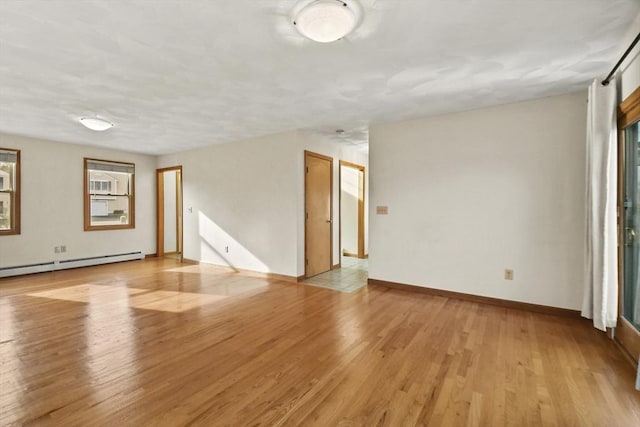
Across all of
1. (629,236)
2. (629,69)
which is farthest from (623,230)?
(629,69)

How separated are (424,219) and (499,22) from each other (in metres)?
2.53

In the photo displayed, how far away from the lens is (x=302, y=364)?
90.1 inches

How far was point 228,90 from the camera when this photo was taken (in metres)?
3.22

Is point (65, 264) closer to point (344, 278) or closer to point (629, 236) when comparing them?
point (344, 278)

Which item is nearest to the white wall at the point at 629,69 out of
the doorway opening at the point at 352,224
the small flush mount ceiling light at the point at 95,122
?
the doorway opening at the point at 352,224

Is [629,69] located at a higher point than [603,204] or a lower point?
higher

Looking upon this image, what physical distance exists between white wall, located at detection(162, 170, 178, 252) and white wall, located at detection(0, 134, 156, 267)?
1.00 m

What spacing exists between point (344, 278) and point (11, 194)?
5.76 m

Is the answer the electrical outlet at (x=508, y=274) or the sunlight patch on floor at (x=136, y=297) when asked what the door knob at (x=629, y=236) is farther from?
the sunlight patch on floor at (x=136, y=297)

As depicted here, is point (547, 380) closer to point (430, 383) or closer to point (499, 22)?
point (430, 383)

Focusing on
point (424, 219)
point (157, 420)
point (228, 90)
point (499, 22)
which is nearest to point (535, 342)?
point (424, 219)

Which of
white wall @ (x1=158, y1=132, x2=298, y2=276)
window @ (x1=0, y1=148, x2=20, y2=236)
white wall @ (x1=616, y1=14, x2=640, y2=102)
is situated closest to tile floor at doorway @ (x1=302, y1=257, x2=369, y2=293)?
white wall @ (x1=158, y1=132, x2=298, y2=276)

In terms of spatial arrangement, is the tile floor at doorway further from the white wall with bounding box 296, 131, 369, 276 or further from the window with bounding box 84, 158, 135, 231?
the window with bounding box 84, 158, 135, 231

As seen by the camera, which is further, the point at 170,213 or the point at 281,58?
the point at 170,213
